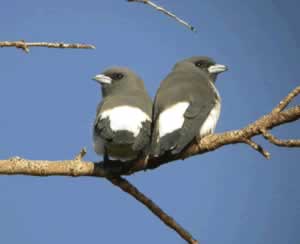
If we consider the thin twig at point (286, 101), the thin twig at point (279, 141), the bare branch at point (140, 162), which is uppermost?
the thin twig at point (286, 101)

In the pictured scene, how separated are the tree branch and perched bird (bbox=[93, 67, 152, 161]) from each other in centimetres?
14

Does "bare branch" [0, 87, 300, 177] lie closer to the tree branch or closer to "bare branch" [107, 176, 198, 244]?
the tree branch

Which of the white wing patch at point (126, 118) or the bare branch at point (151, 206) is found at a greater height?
the white wing patch at point (126, 118)

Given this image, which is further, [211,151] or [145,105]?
[145,105]

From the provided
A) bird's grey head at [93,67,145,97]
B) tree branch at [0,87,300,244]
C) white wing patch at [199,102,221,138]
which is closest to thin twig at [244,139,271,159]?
tree branch at [0,87,300,244]

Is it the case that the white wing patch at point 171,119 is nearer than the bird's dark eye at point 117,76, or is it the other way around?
the white wing patch at point 171,119

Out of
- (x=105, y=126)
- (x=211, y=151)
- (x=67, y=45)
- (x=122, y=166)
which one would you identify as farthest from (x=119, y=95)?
(x=67, y=45)

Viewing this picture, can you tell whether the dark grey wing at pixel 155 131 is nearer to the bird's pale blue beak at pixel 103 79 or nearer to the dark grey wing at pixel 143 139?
the dark grey wing at pixel 143 139

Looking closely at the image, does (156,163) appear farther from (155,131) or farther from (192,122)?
(192,122)

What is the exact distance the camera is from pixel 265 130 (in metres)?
3.54

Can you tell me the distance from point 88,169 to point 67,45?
1455 millimetres

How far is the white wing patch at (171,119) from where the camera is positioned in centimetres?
478

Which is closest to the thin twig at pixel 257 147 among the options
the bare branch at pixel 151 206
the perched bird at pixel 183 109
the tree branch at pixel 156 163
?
the tree branch at pixel 156 163

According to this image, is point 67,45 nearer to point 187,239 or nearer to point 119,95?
point 187,239
